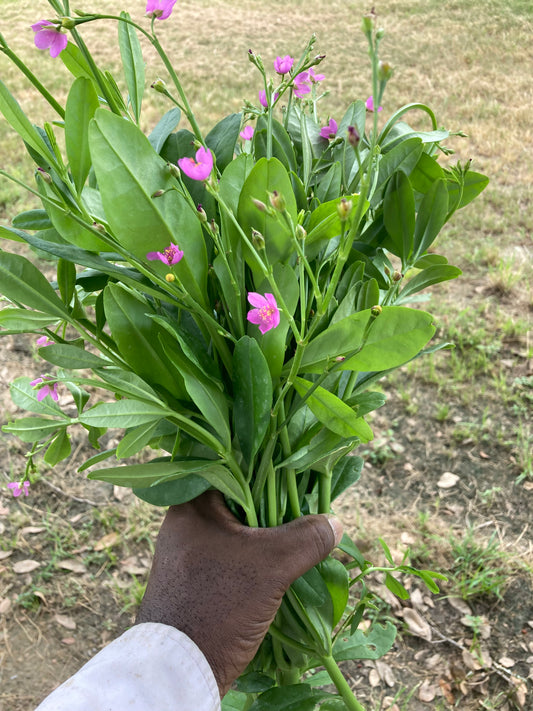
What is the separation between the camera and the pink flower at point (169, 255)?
0.48m

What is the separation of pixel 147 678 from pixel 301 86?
2.07ft

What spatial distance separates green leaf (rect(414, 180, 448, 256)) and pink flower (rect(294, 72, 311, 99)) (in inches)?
7.4

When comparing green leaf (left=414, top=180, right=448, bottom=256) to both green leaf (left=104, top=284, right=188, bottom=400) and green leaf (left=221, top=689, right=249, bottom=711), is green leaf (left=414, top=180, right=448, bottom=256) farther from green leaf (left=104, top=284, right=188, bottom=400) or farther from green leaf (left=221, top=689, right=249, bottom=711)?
green leaf (left=221, top=689, right=249, bottom=711)

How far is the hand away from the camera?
62 cm

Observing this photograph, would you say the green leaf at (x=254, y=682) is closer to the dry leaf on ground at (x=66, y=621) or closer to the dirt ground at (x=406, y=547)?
the dirt ground at (x=406, y=547)

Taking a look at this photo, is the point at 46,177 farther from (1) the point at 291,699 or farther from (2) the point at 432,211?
(1) the point at 291,699

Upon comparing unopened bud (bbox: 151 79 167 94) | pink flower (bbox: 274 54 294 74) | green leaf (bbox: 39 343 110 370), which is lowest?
green leaf (bbox: 39 343 110 370)

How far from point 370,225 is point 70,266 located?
0.29 meters

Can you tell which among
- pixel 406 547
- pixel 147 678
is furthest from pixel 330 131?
pixel 406 547

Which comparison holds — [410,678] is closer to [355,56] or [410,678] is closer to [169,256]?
[169,256]

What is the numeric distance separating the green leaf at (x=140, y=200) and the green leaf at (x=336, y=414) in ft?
0.43

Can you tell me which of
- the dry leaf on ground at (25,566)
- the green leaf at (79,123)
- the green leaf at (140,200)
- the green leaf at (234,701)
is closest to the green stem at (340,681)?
the green leaf at (234,701)

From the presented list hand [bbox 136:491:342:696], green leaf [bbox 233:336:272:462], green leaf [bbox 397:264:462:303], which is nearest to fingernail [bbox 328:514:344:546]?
hand [bbox 136:491:342:696]

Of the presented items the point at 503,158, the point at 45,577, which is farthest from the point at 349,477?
the point at 503,158
